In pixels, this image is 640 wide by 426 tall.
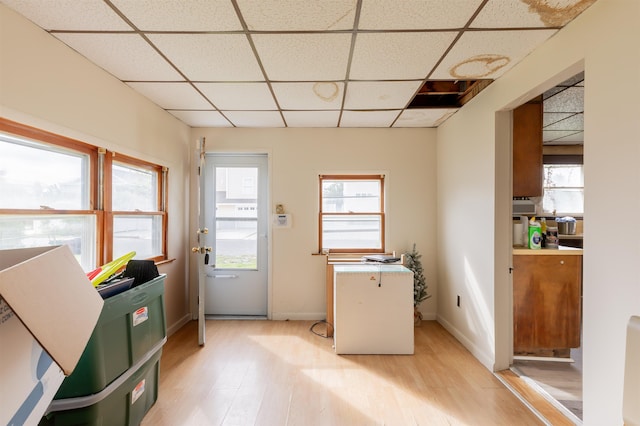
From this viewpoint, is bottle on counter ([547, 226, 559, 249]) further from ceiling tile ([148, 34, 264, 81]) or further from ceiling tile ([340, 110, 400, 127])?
ceiling tile ([148, 34, 264, 81])

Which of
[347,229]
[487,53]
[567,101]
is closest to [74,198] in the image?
[347,229]

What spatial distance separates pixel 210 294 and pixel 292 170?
75.8 inches

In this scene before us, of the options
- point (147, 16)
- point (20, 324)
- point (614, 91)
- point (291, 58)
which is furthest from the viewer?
point (291, 58)

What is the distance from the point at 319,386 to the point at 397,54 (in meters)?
2.50

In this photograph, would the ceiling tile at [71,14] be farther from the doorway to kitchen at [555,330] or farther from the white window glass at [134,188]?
the doorway to kitchen at [555,330]

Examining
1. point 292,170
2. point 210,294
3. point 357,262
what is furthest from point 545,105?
point 210,294

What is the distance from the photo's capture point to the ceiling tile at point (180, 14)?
58.8 inches

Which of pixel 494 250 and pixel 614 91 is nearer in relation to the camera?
pixel 614 91

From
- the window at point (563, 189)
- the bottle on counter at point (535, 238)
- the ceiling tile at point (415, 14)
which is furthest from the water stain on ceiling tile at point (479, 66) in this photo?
the window at point (563, 189)

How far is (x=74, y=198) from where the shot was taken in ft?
6.79

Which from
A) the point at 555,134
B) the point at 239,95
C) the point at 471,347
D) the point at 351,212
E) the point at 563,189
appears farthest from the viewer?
the point at 563,189

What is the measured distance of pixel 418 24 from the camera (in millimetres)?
1656

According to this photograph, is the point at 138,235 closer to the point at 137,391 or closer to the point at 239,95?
the point at 137,391

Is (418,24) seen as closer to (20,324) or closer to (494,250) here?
(494,250)
